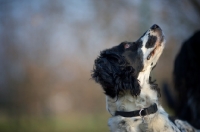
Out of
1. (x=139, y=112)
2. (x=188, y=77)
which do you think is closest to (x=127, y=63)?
(x=139, y=112)

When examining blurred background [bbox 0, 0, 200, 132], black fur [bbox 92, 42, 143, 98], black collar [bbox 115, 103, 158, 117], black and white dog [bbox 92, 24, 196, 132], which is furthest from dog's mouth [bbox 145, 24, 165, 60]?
blurred background [bbox 0, 0, 200, 132]

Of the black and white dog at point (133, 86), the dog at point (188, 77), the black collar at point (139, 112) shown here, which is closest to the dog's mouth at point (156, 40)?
the black and white dog at point (133, 86)

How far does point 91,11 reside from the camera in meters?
7.52

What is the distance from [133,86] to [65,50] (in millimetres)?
3764

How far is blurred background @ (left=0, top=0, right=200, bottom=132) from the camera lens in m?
7.17

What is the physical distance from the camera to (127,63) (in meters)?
3.91

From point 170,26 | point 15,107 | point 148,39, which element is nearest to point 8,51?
point 15,107

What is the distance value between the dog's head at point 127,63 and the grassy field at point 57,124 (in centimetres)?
318

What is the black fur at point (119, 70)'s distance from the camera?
379 cm

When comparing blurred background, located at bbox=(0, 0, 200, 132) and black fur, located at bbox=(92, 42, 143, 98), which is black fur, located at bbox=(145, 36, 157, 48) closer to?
black fur, located at bbox=(92, 42, 143, 98)

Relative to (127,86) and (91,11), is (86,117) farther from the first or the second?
(127,86)

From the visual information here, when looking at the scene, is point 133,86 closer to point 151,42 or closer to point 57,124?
point 151,42

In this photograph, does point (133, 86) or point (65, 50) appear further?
point (65, 50)

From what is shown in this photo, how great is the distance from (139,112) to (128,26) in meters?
3.95
